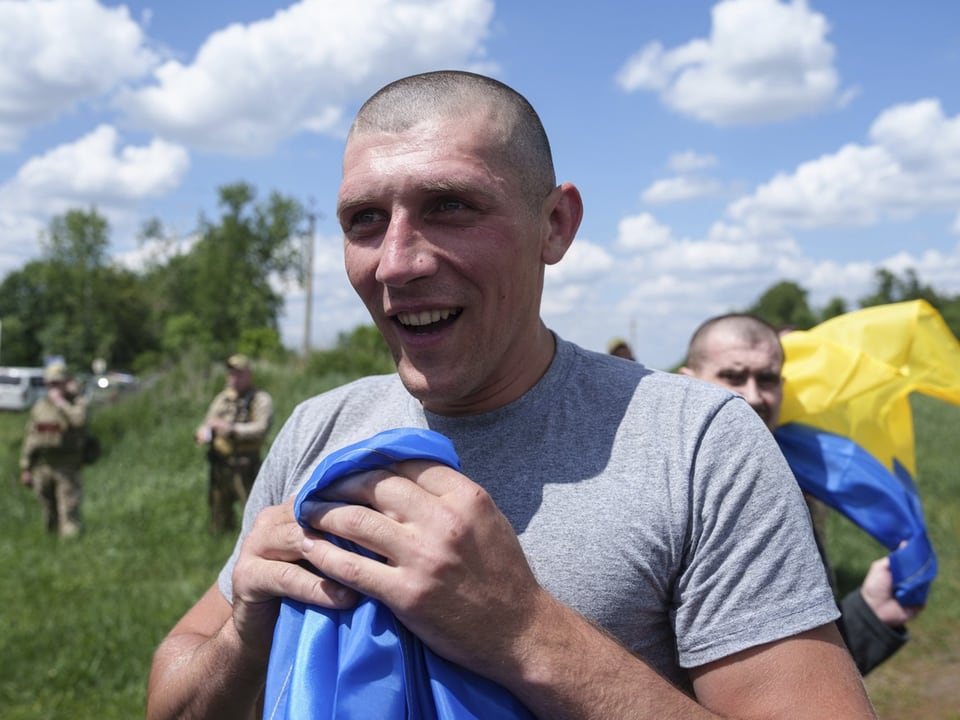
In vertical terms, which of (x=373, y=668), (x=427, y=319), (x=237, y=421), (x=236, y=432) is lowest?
(x=236, y=432)

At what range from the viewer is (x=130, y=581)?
29.7 feet

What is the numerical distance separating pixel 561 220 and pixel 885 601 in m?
2.65

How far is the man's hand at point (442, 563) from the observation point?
51.6 inches

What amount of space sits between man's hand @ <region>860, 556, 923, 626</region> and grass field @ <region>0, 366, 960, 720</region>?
3111 mm

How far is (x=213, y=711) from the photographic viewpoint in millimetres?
1735

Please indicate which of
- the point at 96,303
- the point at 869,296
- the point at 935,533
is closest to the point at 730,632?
the point at 935,533

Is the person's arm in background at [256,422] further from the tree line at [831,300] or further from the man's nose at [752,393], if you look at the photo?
the tree line at [831,300]

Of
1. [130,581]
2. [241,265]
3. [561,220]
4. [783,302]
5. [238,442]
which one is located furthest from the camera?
[783,302]

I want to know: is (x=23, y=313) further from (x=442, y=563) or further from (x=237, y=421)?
(x=442, y=563)

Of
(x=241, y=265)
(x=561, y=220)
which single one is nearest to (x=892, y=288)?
(x=241, y=265)

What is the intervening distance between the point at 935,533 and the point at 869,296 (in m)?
88.6

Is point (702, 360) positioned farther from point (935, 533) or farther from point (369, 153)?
point (935, 533)


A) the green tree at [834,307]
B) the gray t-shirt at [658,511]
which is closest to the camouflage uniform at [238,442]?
the gray t-shirt at [658,511]

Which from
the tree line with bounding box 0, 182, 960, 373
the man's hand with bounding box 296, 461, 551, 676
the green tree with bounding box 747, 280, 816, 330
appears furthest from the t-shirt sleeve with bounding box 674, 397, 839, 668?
the green tree with bounding box 747, 280, 816, 330
